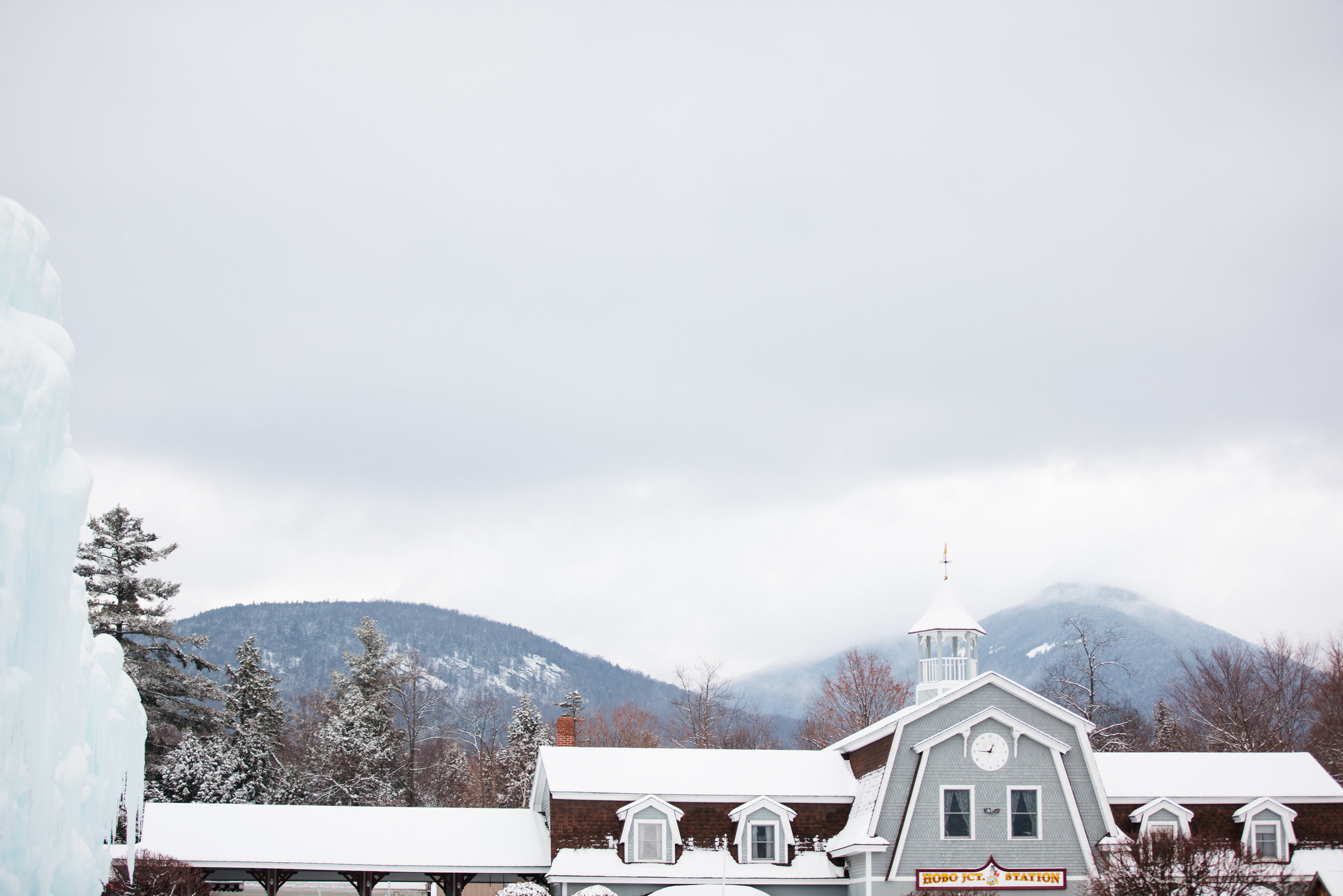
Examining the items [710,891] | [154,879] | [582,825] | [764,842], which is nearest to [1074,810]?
[764,842]

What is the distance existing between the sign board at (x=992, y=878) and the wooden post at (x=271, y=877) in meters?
17.2

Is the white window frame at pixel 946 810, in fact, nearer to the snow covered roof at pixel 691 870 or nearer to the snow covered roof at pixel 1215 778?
the snow covered roof at pixel 691 870

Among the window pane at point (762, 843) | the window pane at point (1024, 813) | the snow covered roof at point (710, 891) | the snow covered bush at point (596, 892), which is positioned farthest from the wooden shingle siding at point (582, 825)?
the window pane at point (1024, 813)

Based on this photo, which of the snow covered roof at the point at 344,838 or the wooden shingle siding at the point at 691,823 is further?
the wooden shingle siding at the point at 691,823

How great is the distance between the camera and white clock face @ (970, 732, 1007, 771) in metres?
34.1

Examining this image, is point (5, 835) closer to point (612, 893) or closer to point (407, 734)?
point (612, 893)

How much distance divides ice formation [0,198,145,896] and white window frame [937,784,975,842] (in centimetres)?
2265

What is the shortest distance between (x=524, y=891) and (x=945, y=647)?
51.3 feet

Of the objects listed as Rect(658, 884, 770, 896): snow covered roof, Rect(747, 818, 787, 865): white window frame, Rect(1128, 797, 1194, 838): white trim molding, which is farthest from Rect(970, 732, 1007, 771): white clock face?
Rect(658, 884, 770, 896): snow covered roof

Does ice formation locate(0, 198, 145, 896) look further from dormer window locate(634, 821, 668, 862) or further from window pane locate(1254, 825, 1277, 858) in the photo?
window pane locate(1254, 825, 1277, 858)

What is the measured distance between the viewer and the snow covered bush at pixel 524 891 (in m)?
30.6

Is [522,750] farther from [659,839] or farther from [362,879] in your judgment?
[659,839]

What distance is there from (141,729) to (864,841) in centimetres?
1920

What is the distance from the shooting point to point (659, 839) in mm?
33625
